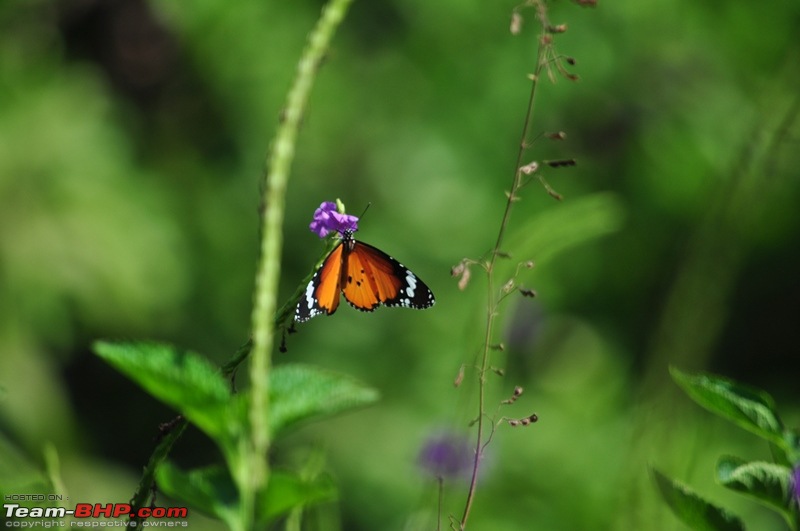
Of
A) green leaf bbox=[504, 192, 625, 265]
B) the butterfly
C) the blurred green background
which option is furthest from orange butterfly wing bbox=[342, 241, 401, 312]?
the blurred green background

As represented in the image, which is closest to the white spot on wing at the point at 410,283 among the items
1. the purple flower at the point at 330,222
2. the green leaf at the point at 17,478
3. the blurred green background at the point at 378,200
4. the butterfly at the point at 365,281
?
the butterfly at the point at 365,281

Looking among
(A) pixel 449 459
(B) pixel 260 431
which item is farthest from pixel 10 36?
(B) pixel 260 431

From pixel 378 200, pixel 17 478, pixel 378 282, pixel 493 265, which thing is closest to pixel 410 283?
pixel 378 282

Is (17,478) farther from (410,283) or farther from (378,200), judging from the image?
(378,200)

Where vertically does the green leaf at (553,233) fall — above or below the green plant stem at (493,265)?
above

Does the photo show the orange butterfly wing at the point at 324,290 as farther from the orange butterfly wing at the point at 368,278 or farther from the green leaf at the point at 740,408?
the green leaf at the point at 740,408

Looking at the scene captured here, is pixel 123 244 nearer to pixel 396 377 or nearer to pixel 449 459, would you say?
pixel 396 377
